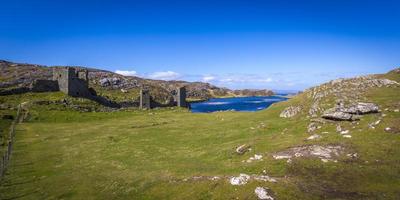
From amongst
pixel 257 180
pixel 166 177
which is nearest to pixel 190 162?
pixel 166 177

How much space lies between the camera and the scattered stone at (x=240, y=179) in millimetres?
26203

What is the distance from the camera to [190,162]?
36.3 meters

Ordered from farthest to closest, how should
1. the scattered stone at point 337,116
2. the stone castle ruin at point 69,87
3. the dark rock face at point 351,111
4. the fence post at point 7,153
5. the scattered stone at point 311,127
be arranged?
1. the stone castle ruin at point 69,87
2. the dark rock face at point 351,111
3. the scattered stone at point 337,116
4. the scattered stone at point 311,127
5. the fence post at point 7,153

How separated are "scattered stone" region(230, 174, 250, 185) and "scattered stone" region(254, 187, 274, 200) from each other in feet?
5.37

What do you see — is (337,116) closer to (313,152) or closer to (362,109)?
(362,109)

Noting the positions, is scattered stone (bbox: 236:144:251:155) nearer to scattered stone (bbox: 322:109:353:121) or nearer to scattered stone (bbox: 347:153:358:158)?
scattered stone (bbox: 347:153:358:158)

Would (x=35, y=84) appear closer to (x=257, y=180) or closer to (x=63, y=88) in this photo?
(x=63, y=88)

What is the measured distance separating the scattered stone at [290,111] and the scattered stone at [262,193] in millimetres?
31990

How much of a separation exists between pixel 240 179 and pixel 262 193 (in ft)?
9.02

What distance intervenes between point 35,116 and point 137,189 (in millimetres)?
62774

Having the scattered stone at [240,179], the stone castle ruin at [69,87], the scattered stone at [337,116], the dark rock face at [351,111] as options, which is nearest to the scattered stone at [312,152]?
A: the scattered stone at [240,179]

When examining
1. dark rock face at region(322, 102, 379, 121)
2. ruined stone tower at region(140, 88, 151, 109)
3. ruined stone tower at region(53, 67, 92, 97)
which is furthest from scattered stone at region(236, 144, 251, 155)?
ruined stone tower at region(53, 67, 92, 97)

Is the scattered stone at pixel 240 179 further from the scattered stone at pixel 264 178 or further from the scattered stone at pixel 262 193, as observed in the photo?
the scattered stone at pixel 262 193

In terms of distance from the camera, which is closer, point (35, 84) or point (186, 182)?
point (186, 182)
